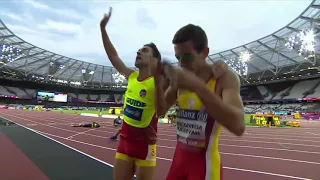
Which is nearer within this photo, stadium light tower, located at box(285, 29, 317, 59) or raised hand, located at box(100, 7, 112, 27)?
raised hand, located at box(100, 7, 112, 27)

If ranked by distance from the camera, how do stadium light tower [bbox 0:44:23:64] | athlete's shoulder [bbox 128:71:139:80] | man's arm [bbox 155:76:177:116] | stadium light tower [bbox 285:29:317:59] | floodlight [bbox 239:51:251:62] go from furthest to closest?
floodlight [bbox 239:51:251:62], stadium light tower [bbox 0:44:23:64], stadium light tower [bbox 285:29:317:59], athlete's shoulder [bbox 128:71:139:80], man's arm [bbox 155:76:177:116]

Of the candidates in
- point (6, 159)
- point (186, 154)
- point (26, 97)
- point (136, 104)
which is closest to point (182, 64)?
point (186, 154)

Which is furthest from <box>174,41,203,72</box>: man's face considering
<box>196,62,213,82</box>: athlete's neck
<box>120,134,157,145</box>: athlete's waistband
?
<box>120,134,157,145</box>: athlete's waistband

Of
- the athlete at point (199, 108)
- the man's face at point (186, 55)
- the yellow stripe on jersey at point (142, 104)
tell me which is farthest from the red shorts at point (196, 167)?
the yellow stripe on jersey at point (142, 104)

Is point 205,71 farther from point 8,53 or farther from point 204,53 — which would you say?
point 8,53

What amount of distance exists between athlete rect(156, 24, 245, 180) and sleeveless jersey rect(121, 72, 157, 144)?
2.08ft

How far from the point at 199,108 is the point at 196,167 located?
38 cm

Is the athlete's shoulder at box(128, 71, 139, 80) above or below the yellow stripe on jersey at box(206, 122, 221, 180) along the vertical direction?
above

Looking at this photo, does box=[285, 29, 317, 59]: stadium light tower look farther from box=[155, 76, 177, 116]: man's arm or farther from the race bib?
the race bib

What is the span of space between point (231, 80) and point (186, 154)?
581 mm

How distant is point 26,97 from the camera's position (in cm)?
7012

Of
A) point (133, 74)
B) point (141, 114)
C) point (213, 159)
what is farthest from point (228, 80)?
point (133, 74)

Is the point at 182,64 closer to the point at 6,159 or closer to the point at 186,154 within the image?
the point at 186,154

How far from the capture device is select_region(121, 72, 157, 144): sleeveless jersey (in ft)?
8.21
